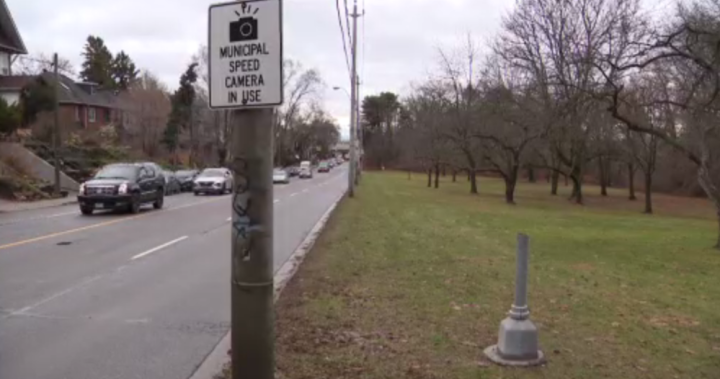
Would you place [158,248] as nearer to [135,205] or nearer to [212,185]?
[135,205]

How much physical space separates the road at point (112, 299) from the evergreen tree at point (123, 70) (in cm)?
8712

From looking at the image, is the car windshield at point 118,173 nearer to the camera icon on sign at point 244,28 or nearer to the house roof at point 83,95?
the camera icon on sign at point 244,28

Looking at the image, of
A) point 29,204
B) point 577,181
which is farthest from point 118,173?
point 577,181

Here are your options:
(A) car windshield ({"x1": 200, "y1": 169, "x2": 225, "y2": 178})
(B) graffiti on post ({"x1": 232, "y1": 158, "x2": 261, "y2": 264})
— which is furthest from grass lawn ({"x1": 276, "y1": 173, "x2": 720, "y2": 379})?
(A) car windshield ({"x1": 200, "y1": 169, "x2": 225, "y2": 178})

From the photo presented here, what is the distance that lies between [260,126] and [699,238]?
2032 centimetres

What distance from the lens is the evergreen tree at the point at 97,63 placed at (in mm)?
91688

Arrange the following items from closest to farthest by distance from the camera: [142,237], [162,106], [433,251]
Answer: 1. [433,251]
2. [142,237]
3. [162,106]

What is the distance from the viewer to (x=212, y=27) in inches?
162

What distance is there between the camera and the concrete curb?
18.7 ft

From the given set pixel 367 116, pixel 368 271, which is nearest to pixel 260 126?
pixel 368 271

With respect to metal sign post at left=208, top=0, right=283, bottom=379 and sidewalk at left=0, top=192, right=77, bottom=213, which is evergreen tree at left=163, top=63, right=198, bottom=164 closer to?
sidewalk at left=0, top=192, right=77, bottom=213

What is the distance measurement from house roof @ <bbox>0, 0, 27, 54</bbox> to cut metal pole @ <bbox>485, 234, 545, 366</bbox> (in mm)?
45647

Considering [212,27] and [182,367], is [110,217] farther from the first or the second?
[212,27]

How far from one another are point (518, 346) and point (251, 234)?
2805mm
